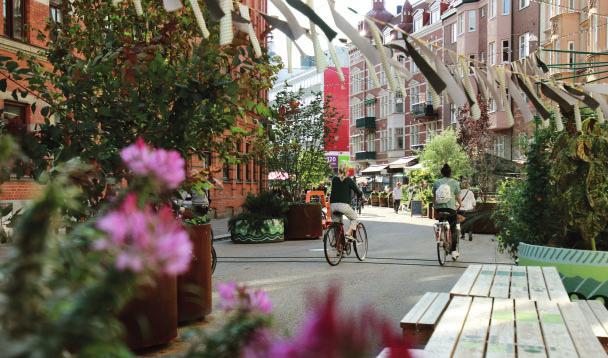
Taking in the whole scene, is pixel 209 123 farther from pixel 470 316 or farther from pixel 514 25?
pixel 514 25

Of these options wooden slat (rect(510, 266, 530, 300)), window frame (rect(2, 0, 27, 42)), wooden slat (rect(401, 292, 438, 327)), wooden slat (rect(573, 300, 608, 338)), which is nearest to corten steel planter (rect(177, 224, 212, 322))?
wooden slat (rect(401, 292, 438, 327))

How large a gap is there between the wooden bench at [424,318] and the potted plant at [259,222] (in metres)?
13.6

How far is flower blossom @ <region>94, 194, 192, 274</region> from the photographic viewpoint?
54 centimetres

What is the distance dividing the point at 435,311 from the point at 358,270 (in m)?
7.27

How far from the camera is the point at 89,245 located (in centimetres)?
Result: 74

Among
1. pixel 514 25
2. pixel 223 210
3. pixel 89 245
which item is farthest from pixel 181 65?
pixel 514 25

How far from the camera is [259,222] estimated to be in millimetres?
18672

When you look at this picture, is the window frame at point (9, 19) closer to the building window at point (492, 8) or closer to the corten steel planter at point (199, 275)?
the corten steel planter at point (199, 275)

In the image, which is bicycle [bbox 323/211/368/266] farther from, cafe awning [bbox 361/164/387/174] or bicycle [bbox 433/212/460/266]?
cafe awning [bbox 361/164/387/174]

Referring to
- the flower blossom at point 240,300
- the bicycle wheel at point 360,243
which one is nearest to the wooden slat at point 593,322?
the flower blossom at point 240,300

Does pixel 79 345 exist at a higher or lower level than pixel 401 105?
lower

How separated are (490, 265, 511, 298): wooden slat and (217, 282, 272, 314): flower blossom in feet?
13.3

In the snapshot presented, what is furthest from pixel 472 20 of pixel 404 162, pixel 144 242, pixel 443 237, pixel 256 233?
pixel 144 242

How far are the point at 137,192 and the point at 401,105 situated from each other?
68576mm
